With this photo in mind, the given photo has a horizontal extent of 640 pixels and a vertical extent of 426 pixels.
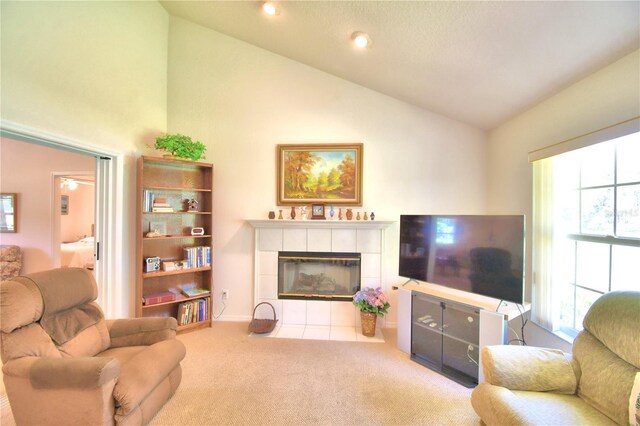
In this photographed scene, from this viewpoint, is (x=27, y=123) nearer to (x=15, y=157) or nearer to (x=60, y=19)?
(x=60, y=19)

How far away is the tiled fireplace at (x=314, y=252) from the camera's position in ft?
9.62

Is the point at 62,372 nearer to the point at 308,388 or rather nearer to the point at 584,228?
the point at 308,388

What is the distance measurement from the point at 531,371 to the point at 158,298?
10.7 ft

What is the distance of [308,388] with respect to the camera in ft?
6.10

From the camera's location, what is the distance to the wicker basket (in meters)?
2.69

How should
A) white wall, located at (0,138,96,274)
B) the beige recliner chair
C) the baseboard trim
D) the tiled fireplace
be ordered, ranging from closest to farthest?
the beige recliner chair < the tiled fireplace < the baseboard trim < white wall, located at (0,138,96,274)

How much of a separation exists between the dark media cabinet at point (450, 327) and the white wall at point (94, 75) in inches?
117

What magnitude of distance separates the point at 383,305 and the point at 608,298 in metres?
1.71

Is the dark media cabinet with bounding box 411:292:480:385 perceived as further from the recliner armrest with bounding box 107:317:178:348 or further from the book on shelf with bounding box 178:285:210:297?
the book on shelf with bounding box 178:285:210:297

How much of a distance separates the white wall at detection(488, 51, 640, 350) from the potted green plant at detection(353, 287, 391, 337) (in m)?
1.33

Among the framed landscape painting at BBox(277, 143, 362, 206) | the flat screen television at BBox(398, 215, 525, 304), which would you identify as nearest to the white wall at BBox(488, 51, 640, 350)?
the flat screen television at BBox(398, 215, 525, 304)

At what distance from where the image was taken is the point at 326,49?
2.53m

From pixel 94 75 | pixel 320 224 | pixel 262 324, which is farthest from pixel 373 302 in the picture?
pixel 94 75

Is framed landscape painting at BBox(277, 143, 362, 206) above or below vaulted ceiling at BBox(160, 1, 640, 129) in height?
below
